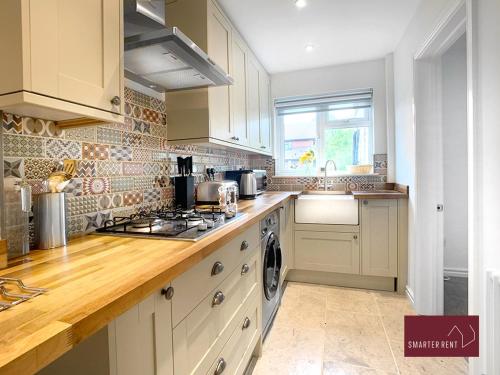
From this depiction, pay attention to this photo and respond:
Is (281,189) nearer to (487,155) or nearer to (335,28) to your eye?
(335,28)

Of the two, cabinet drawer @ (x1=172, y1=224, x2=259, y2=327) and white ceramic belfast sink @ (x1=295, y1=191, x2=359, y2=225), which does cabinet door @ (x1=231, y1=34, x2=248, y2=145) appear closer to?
white ceramic belfast sink @ (x1=295, y1=191, x2=359, y2=225)

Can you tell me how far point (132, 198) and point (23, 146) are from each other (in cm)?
59

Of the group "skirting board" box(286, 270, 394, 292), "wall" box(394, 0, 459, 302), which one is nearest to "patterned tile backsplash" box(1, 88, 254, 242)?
"skirting board" box(286, 270, 394, 292)

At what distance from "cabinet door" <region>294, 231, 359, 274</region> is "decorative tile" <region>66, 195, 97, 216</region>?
2014 millimetres

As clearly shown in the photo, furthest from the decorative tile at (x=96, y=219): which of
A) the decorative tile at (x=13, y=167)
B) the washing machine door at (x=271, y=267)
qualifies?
the washing machine door at (x=271, y=267)

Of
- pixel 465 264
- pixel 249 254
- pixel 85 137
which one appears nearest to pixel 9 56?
pixel 85 137

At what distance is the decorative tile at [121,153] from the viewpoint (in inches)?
53.4

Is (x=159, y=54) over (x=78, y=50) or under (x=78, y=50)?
over

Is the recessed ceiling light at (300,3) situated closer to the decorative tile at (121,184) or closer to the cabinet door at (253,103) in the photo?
the cabinet door at (253,103)

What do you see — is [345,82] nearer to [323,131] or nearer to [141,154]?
[323,131]

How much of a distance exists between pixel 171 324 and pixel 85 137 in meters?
0.91

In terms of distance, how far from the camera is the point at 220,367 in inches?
42.8

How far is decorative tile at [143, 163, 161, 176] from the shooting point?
1.61 meters

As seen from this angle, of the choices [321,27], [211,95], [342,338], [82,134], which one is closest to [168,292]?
[82,134]
